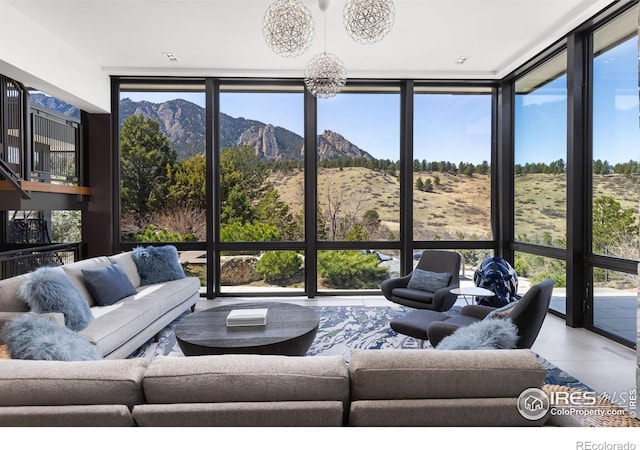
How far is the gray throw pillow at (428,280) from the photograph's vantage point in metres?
4.17

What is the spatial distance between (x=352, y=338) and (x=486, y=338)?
2.37m

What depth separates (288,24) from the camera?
3.04 metres

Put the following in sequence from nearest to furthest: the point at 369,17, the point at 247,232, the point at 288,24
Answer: the point at 369,17 → the point at 288,24 → the point at 247,232

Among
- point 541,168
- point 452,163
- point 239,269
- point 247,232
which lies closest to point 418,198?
point 452,163

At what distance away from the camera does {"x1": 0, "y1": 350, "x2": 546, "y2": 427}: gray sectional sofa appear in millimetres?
1213

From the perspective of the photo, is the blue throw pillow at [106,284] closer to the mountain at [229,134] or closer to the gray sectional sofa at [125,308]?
the gray sectional sofa at [125,308]

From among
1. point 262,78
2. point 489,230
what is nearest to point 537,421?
point 489,230

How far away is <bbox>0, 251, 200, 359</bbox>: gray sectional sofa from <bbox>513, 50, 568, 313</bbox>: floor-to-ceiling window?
4606 millimetres

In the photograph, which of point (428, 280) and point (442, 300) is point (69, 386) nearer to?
point (442, 300)

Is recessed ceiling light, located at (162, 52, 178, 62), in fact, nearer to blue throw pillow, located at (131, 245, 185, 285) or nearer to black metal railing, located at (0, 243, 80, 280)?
blue throw pillow, located at (131, 245, 185, 285)

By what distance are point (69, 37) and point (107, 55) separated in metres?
0.52

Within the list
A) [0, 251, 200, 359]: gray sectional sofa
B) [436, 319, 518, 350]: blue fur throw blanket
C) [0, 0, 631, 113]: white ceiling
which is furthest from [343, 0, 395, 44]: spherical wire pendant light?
[0, 251, 200, 359]: gray sectional sofa

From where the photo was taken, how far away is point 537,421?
1.26 meters
